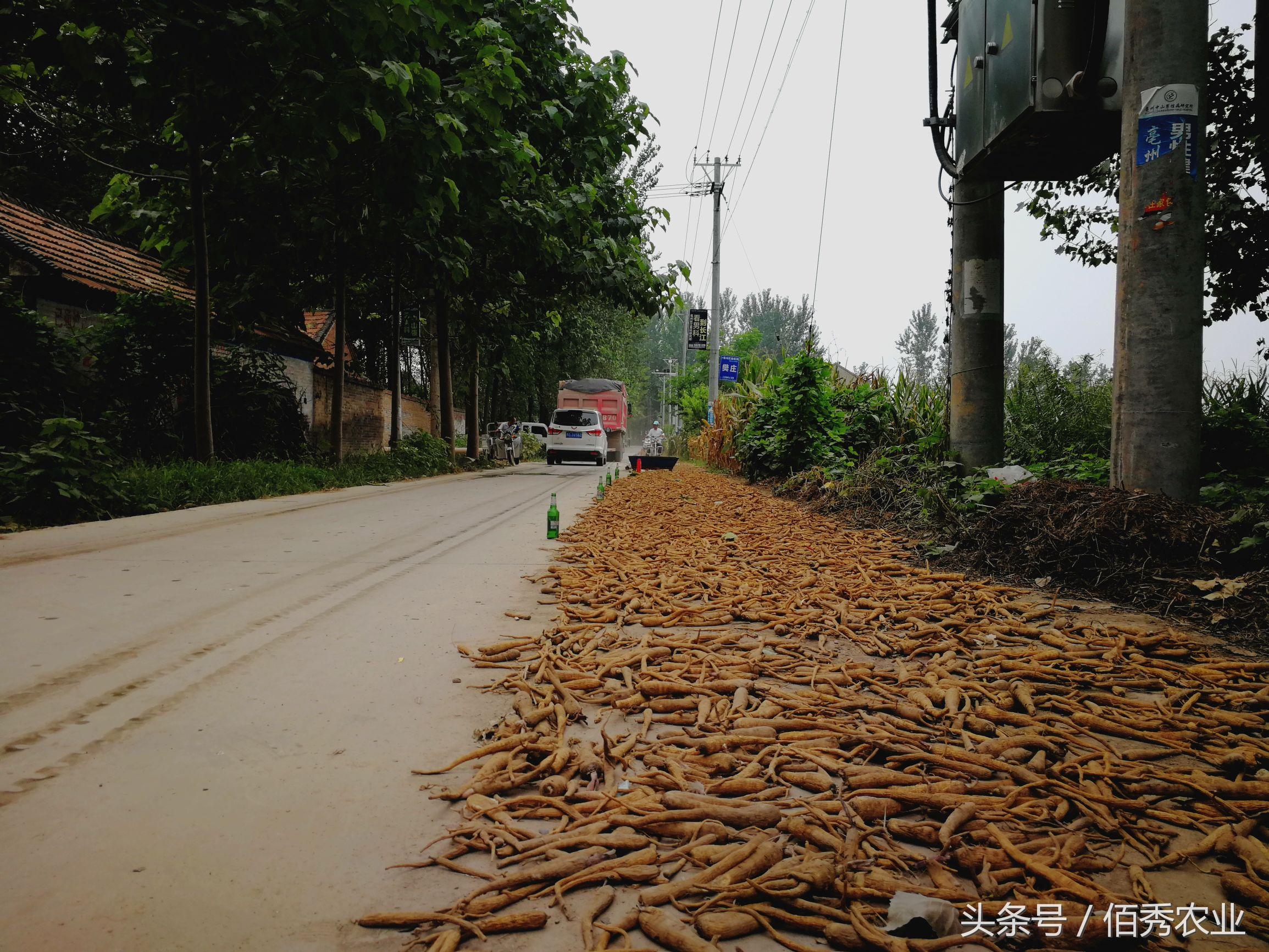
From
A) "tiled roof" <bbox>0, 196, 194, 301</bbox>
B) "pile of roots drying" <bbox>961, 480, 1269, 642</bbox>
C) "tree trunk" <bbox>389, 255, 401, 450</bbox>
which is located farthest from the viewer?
"tree trunk" <bbox>389, 255, 401, 450</bbox>

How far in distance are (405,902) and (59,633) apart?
2.83m

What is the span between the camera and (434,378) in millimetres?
23766

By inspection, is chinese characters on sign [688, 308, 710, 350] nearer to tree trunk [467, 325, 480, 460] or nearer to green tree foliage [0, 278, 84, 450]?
tree trunk [467, 325, 480, 460]

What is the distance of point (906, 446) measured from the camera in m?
7.62

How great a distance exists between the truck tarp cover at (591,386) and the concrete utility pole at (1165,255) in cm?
3444

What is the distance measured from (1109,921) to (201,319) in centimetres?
1127

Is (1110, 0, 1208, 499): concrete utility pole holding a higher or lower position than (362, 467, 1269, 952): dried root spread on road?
higher

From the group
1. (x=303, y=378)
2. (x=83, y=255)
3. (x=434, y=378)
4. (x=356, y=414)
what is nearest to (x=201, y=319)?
(x=83, y=255)

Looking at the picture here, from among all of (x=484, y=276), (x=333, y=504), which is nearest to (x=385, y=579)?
(x=333, y=504)

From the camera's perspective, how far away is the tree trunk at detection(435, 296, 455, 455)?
18.7 metres

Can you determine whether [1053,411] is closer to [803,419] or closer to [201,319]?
[803,419]

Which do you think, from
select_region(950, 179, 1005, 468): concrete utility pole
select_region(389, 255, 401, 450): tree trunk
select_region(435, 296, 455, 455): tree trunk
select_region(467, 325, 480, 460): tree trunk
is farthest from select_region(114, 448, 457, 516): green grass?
select_region(950, 179, 1005, 468): concrete utility pole

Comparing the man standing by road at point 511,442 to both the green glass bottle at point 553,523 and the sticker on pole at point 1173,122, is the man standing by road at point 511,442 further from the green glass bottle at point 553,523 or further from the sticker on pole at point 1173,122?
the sticker on pole at point 1173,122

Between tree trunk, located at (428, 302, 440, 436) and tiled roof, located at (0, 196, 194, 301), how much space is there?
7042mm
